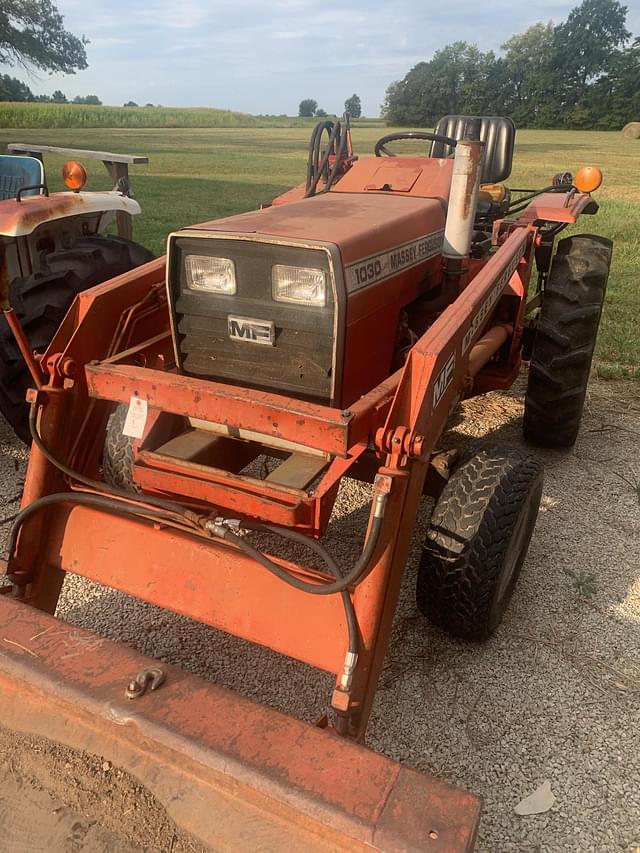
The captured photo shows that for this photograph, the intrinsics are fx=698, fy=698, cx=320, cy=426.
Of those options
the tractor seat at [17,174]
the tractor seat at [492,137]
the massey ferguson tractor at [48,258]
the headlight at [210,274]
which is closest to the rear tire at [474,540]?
the headlight at [210,274]

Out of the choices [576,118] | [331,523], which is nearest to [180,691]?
[331,523]

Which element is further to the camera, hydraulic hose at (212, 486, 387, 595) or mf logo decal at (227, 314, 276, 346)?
mf logo decal at (227, 314, 276, 346)

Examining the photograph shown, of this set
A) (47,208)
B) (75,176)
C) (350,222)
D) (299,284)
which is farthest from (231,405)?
(75,176)

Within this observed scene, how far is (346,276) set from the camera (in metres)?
2.09

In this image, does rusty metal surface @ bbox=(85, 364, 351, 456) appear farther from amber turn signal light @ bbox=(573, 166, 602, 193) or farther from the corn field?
the corn field

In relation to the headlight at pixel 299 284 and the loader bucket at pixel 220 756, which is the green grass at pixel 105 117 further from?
the loader bucket at pixel 220 756

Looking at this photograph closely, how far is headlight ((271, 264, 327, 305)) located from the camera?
2092 mm

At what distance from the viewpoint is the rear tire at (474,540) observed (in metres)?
2.23

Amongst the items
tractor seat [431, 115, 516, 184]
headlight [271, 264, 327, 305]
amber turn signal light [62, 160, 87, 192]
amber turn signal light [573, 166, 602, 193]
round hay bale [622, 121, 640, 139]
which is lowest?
headlight [271, 264, 327, 305]

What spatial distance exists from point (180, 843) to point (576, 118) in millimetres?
61136

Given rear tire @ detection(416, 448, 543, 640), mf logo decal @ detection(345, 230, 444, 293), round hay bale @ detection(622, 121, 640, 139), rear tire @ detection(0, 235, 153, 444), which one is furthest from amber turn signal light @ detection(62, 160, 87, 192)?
round hay bale @ detection(622, 121, 640, 139)

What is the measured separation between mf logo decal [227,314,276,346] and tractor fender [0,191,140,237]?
1.77 metres

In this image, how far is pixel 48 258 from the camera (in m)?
3.27

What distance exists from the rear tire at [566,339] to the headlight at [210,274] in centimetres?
209
